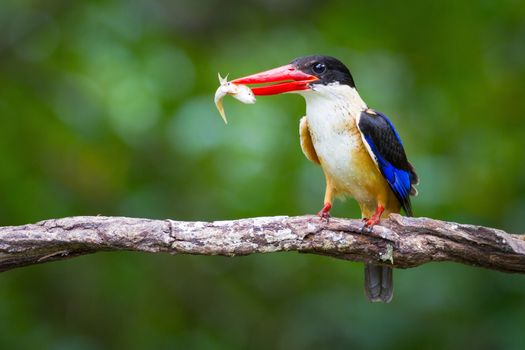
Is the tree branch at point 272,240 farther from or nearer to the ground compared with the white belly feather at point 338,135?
nearer to the ground

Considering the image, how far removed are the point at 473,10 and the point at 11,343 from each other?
3583mm

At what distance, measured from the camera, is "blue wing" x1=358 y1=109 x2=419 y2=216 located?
14.0 ft

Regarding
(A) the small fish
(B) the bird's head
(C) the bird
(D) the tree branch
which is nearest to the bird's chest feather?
(C) the bird

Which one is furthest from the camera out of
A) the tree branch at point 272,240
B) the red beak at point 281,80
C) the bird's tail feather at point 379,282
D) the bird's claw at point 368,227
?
the bird's tail feather at point 379,282

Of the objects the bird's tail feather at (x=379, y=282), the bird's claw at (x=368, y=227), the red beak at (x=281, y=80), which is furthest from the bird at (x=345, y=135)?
the bird's claw at (x=368, y=227)

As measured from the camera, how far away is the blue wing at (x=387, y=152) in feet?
14.0

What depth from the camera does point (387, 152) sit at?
14.2 ft

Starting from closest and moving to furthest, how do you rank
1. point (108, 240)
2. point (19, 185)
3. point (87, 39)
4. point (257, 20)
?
1. point (108, 240)
2. point (19, 185)
3. point (87, 39)
4. point (257, 20)

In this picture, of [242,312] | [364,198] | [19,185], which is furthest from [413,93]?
[19,185]

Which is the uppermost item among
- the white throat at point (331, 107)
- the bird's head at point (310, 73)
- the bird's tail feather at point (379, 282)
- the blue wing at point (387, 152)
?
the bird's head at point (310, 73)

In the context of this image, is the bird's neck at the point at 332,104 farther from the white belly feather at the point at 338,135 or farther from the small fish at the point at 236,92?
the small fish at the point at 236,92

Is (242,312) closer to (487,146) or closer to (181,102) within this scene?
(181,102)

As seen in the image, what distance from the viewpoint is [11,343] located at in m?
5.12

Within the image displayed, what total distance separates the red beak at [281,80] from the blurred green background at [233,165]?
0.72 m
